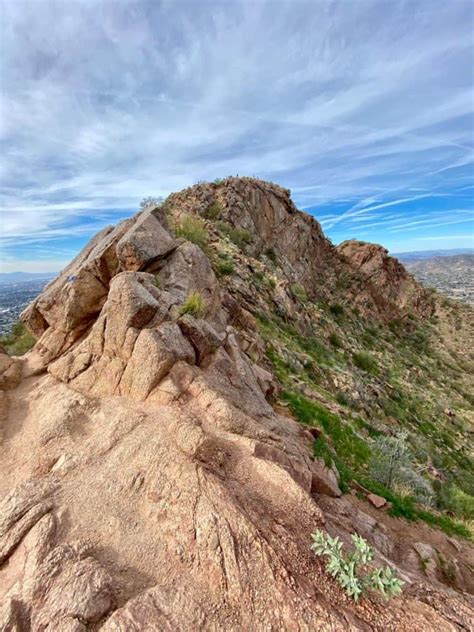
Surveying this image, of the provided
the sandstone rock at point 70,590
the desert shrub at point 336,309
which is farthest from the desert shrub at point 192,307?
the desert shrub at point 336,309

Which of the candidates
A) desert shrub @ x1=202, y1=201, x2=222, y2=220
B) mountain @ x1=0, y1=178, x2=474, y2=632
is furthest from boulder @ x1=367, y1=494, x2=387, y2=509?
desert shrub @ x1=202, y1=201, x2=222, y2=220

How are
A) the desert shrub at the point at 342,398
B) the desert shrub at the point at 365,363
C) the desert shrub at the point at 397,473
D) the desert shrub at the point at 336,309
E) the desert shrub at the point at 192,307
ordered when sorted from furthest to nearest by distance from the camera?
the desert shrub at the point at 336,309 < the desert shrub at the point at 365,363 < the desert shrub at the point at 342,398 < the desert shrub at the point at 397,473 < the desert shrub at the point at 192,307

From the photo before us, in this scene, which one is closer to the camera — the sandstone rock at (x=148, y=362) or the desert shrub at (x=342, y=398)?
the sandstone rock at (x=148, y=362)

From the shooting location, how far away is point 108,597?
3.80 m

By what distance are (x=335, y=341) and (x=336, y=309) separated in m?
14.6

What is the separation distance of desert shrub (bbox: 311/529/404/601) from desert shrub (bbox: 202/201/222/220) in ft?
113

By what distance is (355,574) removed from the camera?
4629 mm

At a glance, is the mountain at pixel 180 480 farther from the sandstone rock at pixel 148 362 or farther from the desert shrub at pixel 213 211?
the desert shrub at pixel 213 211

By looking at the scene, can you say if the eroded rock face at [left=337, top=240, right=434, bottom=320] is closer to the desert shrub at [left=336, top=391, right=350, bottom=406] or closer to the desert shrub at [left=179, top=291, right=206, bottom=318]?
the desert shrub at [left=336, top=391, right=350, bottom=406]

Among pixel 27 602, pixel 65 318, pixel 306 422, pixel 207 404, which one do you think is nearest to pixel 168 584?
pixel 27 602

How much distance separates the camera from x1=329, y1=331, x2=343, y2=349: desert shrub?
29359 millimetres

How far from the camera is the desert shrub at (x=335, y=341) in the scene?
2936 cm

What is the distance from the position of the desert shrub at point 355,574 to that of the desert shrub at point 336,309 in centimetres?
3914

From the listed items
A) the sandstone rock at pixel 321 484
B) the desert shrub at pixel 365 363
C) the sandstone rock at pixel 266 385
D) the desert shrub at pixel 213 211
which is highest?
the desert shrub at pixel 213 211
